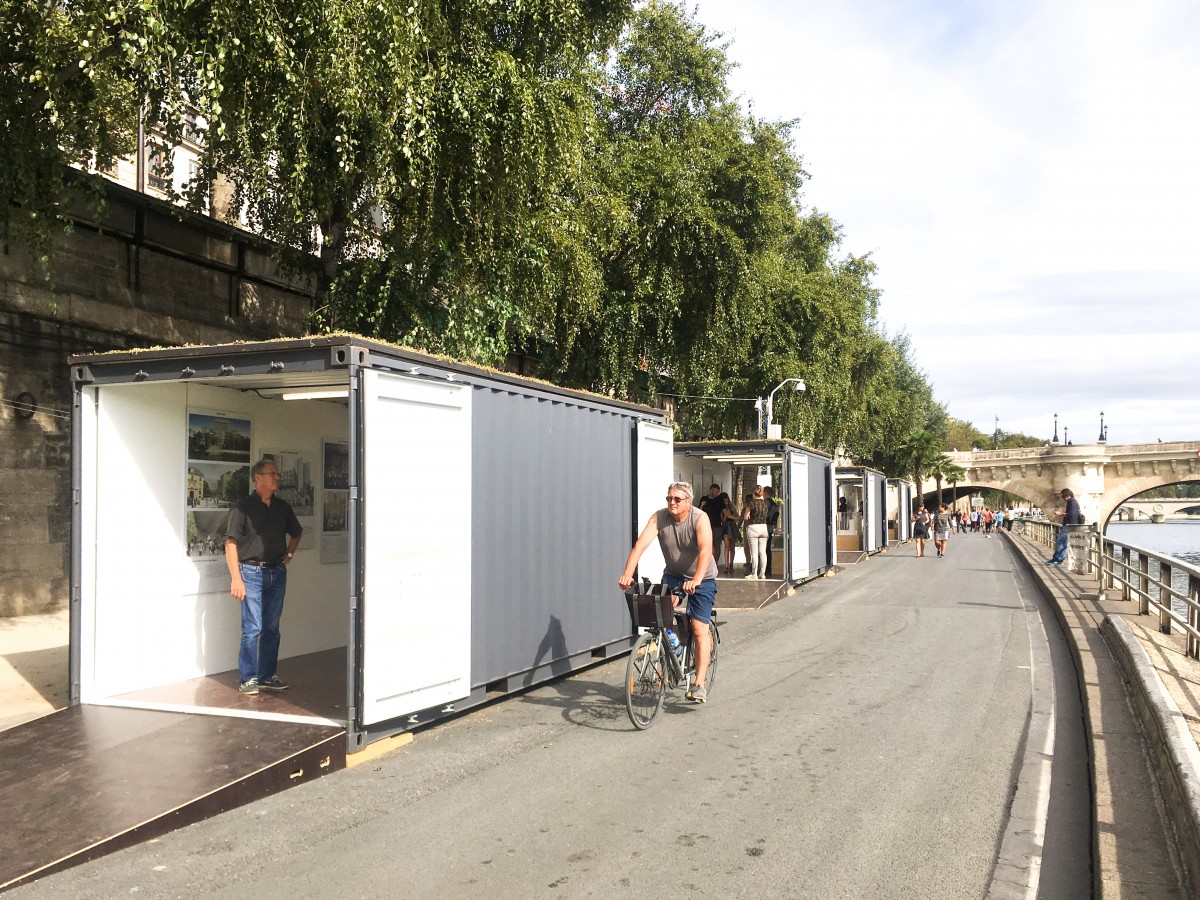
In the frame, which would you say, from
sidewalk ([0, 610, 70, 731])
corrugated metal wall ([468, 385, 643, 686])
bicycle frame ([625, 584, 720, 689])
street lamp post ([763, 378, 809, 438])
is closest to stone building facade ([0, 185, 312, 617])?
sidewalk ([0, 610, 70, 731])

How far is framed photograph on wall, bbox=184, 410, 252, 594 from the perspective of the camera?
8883mm

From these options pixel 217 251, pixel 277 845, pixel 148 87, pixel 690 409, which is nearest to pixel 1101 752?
pixel 277 845

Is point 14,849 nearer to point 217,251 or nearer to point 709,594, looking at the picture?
point 709,594

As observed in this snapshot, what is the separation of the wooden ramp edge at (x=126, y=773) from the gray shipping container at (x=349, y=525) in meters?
0.35

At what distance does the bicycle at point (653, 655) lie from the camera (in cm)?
770

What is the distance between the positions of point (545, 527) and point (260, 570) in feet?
8.39

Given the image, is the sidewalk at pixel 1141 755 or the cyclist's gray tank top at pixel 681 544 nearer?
the sidewalk at pixel 1141 755

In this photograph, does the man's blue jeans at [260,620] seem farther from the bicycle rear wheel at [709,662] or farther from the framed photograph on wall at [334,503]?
the bicycle rear wheel at [709,662]

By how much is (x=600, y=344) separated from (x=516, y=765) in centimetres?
1486

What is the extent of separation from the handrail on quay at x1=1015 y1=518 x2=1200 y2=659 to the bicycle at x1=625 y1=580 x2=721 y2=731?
16.9 ft

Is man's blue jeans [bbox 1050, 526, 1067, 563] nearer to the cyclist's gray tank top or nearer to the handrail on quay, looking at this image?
the handrail on quay

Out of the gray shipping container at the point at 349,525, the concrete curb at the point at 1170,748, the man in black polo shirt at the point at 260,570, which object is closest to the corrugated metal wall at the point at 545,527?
the gray shipping container at the point at 349,525

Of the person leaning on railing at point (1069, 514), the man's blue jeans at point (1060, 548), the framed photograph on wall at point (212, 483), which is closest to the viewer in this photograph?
the framed photograph on wall at point (212, 483)

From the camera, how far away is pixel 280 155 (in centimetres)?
1145
